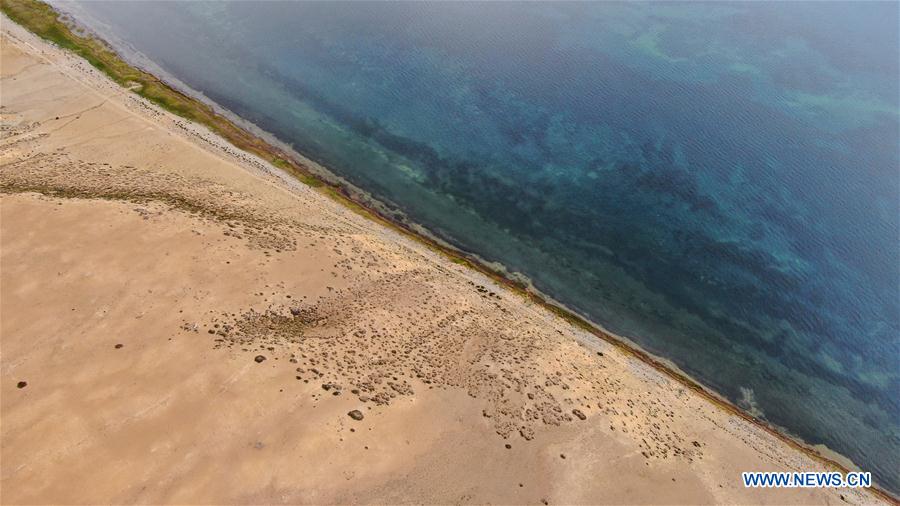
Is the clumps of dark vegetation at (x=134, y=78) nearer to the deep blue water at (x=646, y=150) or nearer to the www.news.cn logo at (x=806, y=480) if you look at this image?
the deep blue water at (x=646, y=150)

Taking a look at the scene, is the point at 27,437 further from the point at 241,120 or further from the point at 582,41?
the point at 582,41

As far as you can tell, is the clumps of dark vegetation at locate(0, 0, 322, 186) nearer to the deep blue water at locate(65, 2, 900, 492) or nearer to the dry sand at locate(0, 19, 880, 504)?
the deep blue water at locate(65, 2, 900, 492)

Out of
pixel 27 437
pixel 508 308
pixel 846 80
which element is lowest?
pixel 27 437

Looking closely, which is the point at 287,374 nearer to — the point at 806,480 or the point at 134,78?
the point at 806,480

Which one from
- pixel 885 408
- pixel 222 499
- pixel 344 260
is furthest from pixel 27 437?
pixel 885 408

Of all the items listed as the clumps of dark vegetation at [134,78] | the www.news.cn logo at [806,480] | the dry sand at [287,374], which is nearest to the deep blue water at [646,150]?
the www.news.cn logo at [806,480]

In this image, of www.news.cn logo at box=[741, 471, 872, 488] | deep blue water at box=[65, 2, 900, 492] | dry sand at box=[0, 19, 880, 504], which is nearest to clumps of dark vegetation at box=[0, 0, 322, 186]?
deep blue water at box=[65, 2, 900, 492]
